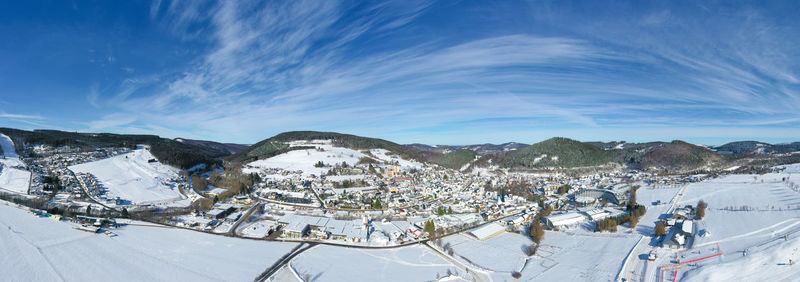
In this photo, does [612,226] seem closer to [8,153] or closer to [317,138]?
[8,153]

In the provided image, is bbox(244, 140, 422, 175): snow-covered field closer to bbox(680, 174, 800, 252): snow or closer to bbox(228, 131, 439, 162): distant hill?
bbox(228, 131, 439, 162): distant hill

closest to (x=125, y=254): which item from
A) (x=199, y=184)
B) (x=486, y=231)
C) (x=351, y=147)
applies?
(x=199, y=184)

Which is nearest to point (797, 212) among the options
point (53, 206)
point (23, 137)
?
point (53, 206)

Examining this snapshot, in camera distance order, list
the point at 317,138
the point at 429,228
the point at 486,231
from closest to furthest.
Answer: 1. the point at 429,228
2. the point at 486,231
3. the point at 317,138

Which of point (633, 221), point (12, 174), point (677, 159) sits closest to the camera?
point (633, 221)

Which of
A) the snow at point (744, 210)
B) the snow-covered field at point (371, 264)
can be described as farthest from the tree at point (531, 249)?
the snow at point (744, 210)

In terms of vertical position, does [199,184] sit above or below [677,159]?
below
